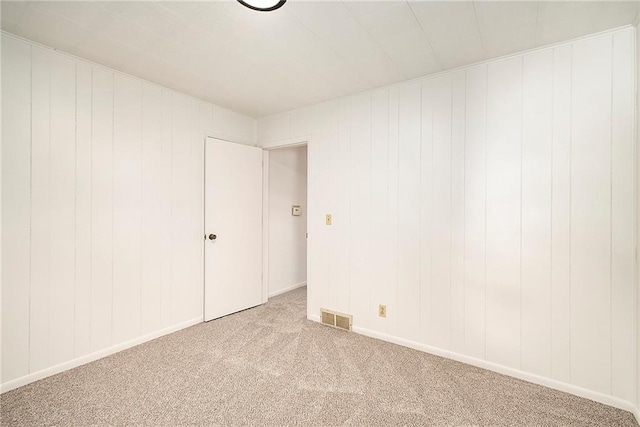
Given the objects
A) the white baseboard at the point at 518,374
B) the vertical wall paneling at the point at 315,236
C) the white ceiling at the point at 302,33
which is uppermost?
the white ceiling at the point at 302,33

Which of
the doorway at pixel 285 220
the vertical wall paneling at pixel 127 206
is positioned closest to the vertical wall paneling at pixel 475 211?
the doorway at pixel 285 220

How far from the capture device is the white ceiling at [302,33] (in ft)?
5.71

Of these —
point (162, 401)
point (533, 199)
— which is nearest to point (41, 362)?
point (162, 401)

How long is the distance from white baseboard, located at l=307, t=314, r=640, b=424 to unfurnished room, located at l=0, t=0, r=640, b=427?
0.01 m

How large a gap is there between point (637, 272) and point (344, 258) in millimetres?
2139

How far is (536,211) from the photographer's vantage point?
7.07ft

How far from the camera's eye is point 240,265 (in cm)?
364

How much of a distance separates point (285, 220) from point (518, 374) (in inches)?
129

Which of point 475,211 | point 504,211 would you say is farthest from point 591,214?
point 475,211

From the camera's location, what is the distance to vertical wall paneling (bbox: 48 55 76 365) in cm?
224

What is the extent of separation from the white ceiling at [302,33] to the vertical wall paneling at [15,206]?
0.27 m

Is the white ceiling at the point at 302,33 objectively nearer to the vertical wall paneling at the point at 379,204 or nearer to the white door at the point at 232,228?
the vertical wall paneling at the point at 379,204

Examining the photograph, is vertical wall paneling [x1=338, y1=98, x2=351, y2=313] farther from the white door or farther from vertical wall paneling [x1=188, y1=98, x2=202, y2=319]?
vertical wall paneling [x1=188, y1=98, x2=202, y2=319]

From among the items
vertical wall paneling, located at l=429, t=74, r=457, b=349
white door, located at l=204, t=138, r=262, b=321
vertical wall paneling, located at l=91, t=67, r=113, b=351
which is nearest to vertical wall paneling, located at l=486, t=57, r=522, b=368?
vertical wall paneling, located at l=429, t=74, r=457, b=349
